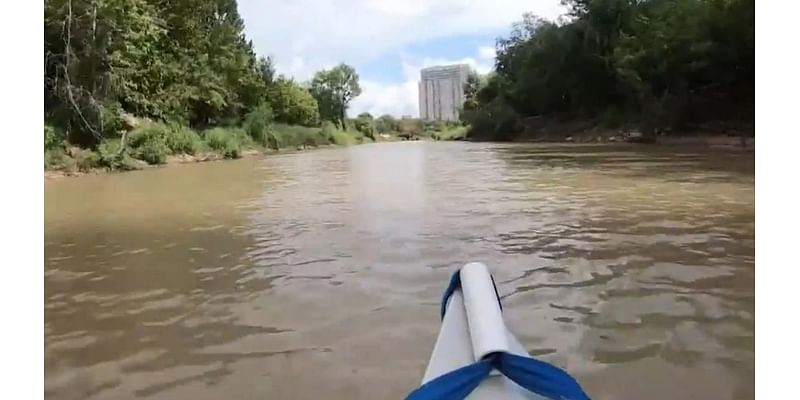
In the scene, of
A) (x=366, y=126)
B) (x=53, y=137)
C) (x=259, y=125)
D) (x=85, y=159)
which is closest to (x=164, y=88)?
(x=259, y=125)

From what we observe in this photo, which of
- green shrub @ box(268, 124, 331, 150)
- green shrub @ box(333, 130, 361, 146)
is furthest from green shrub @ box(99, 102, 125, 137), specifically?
green shrub @ box(333, 130, 361, 146)

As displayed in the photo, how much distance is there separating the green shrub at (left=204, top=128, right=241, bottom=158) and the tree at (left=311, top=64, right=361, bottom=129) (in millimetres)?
1571

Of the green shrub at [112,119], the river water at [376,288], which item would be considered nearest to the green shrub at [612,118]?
the green shrub at [112,119]

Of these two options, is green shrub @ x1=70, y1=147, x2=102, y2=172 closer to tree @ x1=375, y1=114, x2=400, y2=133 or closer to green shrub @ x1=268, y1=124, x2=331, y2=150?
green shrub @ x1=268, y1=124, x2=331, y2=150

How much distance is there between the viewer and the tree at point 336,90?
9.61 metres

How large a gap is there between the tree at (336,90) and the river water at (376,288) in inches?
228

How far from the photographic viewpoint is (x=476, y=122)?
12.5 meters

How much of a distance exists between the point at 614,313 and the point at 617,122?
973cm

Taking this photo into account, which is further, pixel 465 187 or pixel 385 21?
pixel 385 21

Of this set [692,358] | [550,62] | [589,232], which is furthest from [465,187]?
[550,62]

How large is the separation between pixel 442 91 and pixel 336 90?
4.91ft

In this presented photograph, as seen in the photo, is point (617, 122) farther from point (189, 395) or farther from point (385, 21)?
point (189, 395)

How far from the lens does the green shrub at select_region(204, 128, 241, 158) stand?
891 cm

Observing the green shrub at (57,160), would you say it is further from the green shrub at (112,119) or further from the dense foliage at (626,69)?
the dense foliage at (626,69)
